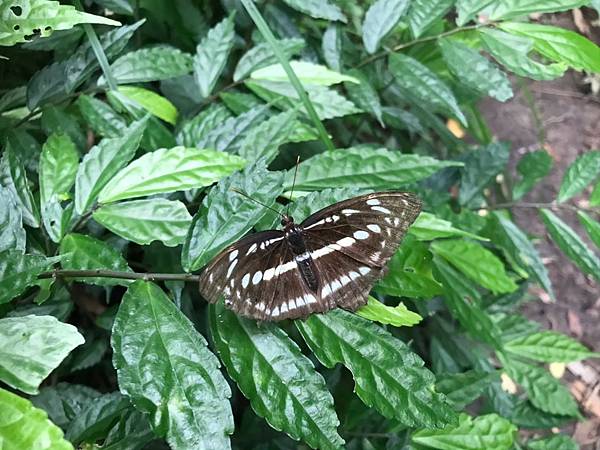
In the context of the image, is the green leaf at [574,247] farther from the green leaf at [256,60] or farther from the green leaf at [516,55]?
the green leaf at [256,60]

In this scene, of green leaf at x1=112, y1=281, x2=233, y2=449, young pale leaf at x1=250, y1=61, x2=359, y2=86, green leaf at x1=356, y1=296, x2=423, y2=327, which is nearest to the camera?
green leaf at x1=112, y1=281, x2=233, y2=449

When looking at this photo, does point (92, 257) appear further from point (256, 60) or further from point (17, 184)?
point (256, 60)

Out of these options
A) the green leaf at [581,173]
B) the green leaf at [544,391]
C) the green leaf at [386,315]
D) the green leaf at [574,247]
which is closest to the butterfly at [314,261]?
the green leaf at [386,315]

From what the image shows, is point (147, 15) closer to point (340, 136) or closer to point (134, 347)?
point (340, 136)

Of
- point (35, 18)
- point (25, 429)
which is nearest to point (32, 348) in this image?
point (25, 429)

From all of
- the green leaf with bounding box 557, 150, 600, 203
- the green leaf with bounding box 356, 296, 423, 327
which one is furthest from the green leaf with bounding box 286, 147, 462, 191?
the green leaf with bounding box 557, 150, 600, 203

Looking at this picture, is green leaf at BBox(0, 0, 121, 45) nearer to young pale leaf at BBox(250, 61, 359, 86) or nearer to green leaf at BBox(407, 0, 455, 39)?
young pale leaf at BBox(250, 61, 359, 86)

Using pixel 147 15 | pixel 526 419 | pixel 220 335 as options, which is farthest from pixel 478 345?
pixel 147 15
